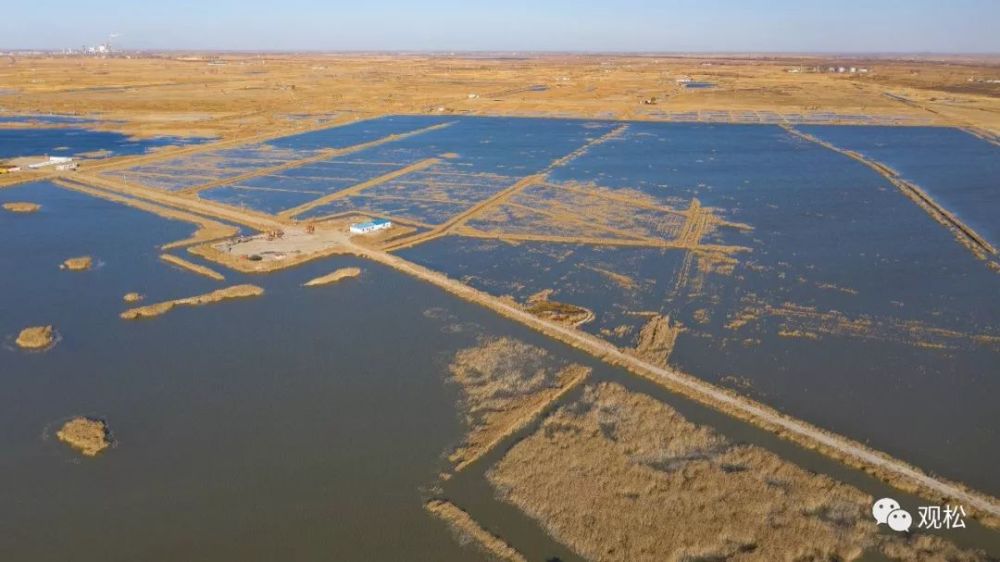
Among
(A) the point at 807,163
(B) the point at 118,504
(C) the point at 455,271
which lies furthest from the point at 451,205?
(A) the point at 807,163

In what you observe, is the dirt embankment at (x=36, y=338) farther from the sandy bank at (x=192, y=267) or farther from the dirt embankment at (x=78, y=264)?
the dirt embankment at (x=78, y=264)

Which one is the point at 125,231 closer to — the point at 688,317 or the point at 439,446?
the point at 439,446

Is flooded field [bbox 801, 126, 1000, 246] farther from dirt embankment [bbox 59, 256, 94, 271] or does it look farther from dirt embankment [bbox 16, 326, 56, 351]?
dirt embankment [bbox 59, 256, 94, 271]

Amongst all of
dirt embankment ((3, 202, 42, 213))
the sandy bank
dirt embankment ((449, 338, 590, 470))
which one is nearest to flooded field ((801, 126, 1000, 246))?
dirt embankment ((449, 338, 590, 470))

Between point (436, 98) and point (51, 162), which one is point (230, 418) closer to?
point (51, 162)

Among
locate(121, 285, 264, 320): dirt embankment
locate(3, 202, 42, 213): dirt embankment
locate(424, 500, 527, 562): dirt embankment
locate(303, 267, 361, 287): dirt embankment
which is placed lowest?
locate(424, 500, 527, 562): dirt embankment
